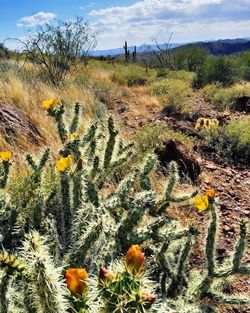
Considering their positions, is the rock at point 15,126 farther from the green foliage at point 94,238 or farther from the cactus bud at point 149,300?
the cactus bud at point 149,300

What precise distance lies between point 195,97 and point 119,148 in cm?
828

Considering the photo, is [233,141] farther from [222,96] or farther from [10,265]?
[10,265]

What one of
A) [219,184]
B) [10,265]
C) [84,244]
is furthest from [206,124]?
[10,265]

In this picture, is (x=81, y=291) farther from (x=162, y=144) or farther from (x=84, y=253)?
(x=162, y=144)

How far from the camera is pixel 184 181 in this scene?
5.36 m

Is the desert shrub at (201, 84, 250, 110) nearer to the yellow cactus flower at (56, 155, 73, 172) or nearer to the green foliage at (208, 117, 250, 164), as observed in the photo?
the green foliage at (208, 117, 250, 164)

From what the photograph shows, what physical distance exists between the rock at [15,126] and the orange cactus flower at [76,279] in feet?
13.4

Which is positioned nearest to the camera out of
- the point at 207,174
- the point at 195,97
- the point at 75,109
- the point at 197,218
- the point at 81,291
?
the point at 81,291

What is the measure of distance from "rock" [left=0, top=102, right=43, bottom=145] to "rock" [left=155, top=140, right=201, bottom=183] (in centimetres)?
164

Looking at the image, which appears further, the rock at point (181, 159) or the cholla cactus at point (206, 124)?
the cholla cactus at point (206, 124)

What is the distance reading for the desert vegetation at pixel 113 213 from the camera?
160 cm

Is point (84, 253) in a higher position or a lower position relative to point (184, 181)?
higher

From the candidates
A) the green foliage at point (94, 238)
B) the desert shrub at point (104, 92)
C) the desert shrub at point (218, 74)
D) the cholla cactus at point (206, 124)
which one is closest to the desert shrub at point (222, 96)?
the desert shrub at point (218, 74)

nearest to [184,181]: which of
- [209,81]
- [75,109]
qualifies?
[75,109]
